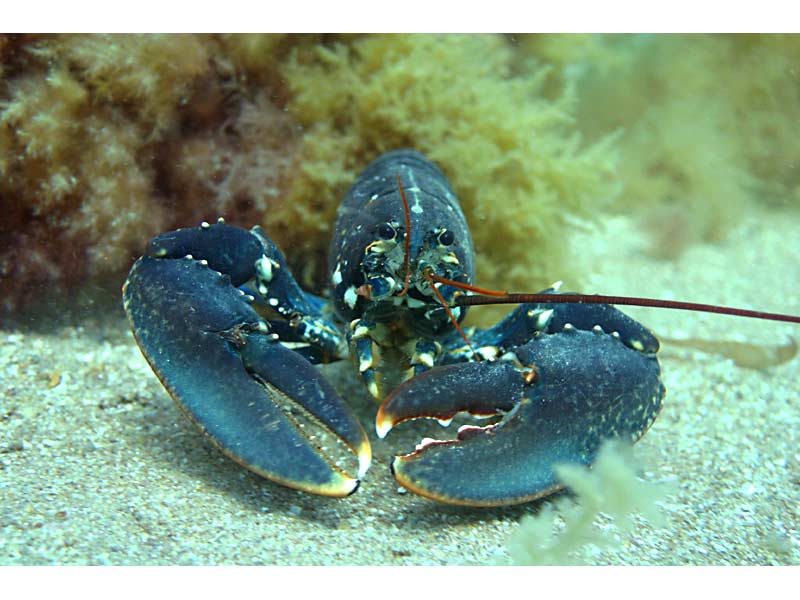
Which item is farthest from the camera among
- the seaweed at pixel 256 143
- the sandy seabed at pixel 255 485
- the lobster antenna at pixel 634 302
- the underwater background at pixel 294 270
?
the seaweed at pixel 256 143

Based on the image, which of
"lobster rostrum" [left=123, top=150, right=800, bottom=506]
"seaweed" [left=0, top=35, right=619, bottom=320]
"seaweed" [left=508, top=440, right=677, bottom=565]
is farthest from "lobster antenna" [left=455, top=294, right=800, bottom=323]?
"seaweed" [left=0, top=35, right=619, bottom=320]

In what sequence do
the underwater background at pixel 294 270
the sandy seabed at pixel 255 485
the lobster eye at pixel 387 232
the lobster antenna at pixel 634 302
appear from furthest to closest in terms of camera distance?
the lobster eye at pixel 387 232 < the underwater background at pixel 294 270 < the sandy seabed at pixel 255 485 < the lobster antenna at pixel 634 302

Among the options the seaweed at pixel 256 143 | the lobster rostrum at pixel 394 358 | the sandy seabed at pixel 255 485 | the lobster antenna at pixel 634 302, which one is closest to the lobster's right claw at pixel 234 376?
the lobster rostrum at pixel 394 358

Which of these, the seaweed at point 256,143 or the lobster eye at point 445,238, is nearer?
the lobster eye at point 445,238

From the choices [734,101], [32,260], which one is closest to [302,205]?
[32,260]

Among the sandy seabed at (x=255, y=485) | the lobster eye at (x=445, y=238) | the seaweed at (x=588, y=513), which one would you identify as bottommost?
the sandy seabed at (x=255, y=485)

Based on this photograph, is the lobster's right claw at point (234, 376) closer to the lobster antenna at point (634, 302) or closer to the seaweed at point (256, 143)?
the lobster antenna at point (634, 302)

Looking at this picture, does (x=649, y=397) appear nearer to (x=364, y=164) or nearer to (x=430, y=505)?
(x=430, y=505)
